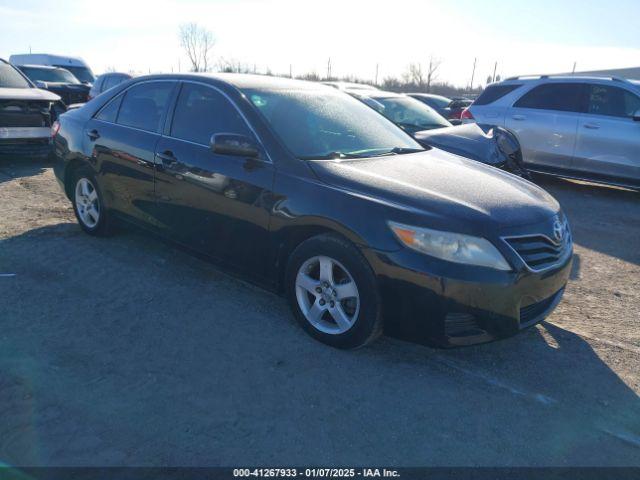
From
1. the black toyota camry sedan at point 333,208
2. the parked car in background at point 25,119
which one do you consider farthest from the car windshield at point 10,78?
the black toyota camry sedan at point 333,208

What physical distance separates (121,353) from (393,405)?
163 centimetres

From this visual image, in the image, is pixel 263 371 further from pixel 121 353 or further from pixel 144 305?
pixel 144 305

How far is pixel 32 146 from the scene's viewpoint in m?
8.54

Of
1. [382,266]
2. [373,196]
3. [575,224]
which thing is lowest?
[575,224]

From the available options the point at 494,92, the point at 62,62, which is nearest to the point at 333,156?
the point at 494,92

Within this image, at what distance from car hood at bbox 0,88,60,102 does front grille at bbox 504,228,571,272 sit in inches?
318

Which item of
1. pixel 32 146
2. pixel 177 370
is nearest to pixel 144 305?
pixel 177 370

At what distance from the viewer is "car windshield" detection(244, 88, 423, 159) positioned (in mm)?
3732

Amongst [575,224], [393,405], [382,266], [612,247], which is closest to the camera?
[393,405]

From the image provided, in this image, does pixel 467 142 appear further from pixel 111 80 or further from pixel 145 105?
pixel 111 80

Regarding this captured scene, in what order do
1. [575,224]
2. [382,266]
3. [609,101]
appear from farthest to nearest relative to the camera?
[609,101], [575,224], [382,266]

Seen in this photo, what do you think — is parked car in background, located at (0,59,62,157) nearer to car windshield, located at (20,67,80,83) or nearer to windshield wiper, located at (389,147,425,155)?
car windshield, located at (20,67,80,83)

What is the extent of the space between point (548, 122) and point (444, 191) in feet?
21.4

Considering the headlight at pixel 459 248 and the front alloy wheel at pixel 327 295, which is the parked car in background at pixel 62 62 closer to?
the front alloy wheel at pixel 327 295
